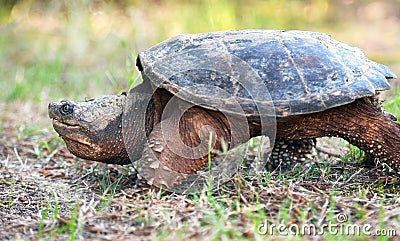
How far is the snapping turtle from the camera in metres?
2.81

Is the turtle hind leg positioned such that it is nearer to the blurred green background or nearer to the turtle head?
the turtle head

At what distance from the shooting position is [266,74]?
112 inches

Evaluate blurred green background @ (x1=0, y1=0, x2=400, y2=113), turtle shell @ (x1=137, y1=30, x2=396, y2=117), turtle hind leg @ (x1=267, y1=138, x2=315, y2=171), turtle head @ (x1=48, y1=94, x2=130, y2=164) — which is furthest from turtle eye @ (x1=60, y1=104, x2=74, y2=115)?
blurred green background @ (x1=0, y1=0, x2=400, y2=113)

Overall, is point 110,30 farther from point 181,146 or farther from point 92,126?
point 181,146

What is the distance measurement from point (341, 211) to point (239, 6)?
7.44 meters

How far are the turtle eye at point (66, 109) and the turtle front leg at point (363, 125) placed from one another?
133 cm

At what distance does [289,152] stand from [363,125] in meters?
0.67

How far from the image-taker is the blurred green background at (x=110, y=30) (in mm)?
6488

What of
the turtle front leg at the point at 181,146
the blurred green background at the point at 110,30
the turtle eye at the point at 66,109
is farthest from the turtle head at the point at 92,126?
the blurred green background at the point at 110,30

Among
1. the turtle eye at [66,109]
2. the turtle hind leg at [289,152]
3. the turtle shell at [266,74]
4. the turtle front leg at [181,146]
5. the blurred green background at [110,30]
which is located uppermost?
the turtle shell at [266,74]

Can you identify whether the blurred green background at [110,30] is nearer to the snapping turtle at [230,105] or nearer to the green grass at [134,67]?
the green grass at [134,67]

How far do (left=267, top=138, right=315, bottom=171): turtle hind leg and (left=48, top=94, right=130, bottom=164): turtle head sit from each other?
1.11m

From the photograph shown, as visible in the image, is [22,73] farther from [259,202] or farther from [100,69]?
[259,202]

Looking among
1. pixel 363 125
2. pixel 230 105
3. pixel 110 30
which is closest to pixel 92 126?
pixel 230 105
